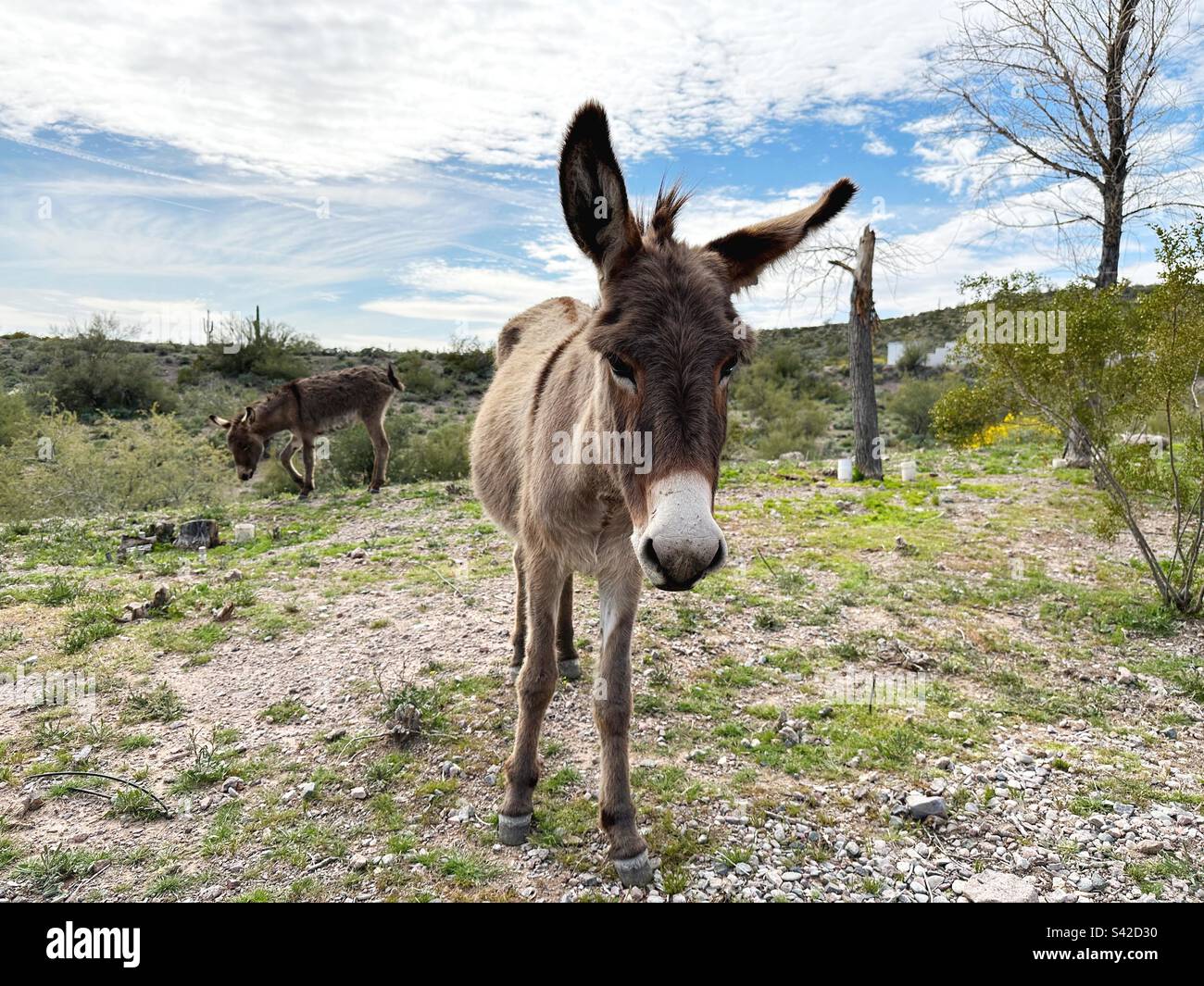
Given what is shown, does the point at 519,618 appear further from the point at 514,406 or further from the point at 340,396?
the point at 340,396

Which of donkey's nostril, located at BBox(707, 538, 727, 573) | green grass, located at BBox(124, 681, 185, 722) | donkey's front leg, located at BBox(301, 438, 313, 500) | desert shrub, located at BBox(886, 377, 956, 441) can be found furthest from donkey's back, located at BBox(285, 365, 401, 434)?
desert shrub, located at BBox(886, 377, 956, 441)

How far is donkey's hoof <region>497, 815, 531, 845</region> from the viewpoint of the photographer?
330cm

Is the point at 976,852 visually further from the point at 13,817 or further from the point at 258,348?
the point at 258,348

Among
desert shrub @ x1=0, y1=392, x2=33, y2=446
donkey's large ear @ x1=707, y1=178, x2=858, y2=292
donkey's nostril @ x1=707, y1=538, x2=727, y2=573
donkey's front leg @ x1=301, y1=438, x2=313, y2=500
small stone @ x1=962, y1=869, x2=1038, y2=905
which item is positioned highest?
desert shrub @ x1=0, y1=392, x2=33, y2=446

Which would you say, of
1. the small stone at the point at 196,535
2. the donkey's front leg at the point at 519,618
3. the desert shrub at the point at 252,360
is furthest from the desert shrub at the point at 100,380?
the donkey's front leg at the point at 519,618

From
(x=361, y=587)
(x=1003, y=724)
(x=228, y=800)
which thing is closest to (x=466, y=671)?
(x=228, y=800)

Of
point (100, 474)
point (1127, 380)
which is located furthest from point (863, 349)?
point (100, 474)

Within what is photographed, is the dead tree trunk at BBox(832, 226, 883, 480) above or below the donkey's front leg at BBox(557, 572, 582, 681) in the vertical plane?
above

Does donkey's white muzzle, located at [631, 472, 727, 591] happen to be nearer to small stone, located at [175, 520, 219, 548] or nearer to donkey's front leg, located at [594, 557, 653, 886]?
donkey's front leg, located at [594, 557, 653, 886]

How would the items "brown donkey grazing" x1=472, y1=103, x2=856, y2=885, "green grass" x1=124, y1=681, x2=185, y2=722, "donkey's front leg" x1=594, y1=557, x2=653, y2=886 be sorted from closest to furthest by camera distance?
"brown donkey grazing" x1=472, y1=103, x2=856, y2=885, "donkey's front leg" x1=594, y1=557, x2=653, y2=886, "green grass" x1=124, y1=681, x2=185, y2=722

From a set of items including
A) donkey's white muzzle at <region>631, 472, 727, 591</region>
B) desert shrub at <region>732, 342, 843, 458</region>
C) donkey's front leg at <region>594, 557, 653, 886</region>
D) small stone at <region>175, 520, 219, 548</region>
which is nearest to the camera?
donkey's white muzzle at <region>631, 472, 727, 591</region>

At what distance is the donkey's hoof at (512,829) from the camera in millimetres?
3297

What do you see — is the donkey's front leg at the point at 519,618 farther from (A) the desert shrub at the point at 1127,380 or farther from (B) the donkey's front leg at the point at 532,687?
(A) the desert shrub at the point at 1127,380
